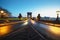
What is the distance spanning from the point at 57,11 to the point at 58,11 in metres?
0.32

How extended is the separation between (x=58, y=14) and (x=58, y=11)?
120 cm

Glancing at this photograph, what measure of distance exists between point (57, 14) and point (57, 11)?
3.39 feet

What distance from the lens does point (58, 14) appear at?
46.0m

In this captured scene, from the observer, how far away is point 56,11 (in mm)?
45562

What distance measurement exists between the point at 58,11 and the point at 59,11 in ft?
1.28

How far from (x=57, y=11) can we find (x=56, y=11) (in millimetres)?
358

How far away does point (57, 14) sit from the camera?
45719 mm

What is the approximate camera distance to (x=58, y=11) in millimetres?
45250

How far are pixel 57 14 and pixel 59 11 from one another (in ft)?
3.85

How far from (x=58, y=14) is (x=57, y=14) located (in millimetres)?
454

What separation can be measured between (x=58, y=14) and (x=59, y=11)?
113 cm

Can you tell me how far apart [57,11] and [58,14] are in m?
1.22

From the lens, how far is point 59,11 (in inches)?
1788
